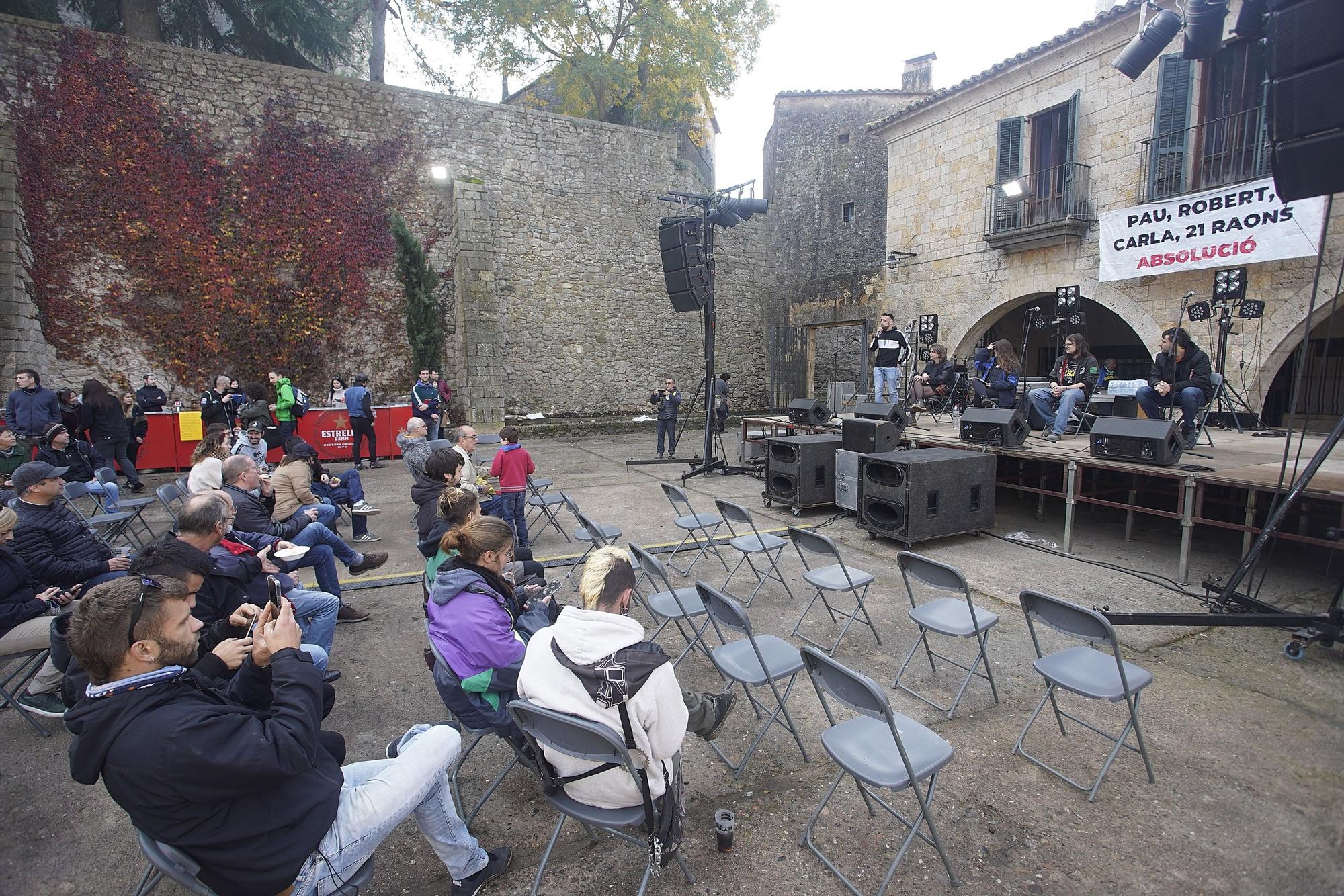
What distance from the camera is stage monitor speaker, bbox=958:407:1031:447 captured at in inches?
239

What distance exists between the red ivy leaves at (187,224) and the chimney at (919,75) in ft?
47.8

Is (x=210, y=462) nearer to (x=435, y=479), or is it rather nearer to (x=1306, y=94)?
(x=435, y=479)

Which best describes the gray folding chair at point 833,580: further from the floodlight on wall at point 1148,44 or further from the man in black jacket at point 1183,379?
the man in black jacket at point 1183,379

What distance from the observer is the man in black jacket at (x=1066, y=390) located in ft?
23.8

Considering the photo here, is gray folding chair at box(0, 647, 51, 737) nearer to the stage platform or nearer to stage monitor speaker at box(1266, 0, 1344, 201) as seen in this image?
stage monitor speaker at box(1266, 0, 1344, 201)

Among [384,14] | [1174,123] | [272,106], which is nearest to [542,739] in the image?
[1174,123]

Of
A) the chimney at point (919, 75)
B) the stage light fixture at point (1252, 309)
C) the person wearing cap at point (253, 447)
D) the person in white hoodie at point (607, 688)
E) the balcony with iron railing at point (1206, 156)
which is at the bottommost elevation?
the person in white hoodie at point (607, 688)

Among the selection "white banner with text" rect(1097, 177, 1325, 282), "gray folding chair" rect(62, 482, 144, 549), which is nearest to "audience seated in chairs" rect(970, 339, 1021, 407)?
"white banner with text" rect(1097, 177, 1325, 282)

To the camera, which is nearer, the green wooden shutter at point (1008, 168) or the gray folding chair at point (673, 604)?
the gray folding chair at point (673, 604)

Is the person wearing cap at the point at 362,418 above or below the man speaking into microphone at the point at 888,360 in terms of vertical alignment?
below

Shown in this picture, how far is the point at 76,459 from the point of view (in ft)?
24.3

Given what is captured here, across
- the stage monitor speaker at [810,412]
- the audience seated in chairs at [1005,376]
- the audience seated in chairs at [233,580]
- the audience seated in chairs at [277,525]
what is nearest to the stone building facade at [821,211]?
the stage monitor speaker at [810,412]

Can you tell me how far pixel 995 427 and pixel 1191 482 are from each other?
1.88 metres

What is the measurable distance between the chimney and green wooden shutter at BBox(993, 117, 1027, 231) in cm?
891
